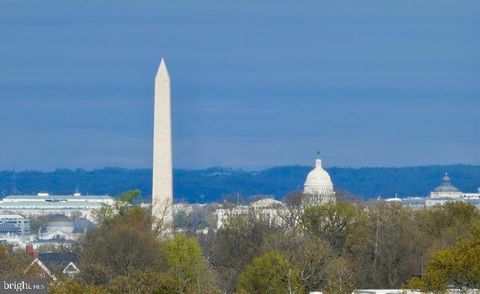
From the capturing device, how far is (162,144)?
4065 inches

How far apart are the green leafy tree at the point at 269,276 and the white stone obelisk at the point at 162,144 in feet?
96.7

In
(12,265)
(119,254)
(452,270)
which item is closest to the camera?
(452,270)

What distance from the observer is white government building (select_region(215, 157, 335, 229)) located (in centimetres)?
10305

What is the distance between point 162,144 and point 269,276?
34.6 m

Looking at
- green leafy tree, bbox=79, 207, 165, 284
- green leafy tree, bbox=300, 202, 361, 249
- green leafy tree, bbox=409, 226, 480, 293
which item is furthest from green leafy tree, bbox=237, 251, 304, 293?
green leafy tree, bbox=300, 202, 361, 249

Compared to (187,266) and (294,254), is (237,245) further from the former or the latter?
(294,254)

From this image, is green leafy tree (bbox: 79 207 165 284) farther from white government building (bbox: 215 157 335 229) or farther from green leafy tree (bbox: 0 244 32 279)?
white government building (bbox: 215 157 335 229)

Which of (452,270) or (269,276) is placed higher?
(269,276)

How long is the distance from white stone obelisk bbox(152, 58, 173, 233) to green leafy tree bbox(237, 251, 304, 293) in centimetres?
2948

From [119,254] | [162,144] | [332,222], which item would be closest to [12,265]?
[119,254]

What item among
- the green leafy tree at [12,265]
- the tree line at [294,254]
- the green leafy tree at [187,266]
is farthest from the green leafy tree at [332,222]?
the green leafy tree at [12,265]

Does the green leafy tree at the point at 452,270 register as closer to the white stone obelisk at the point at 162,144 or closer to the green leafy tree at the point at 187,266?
the green leafy tree at the point at 187,266

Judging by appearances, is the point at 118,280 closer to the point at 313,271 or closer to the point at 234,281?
the point at 313,271

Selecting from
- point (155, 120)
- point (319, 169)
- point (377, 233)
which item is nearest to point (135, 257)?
point (377, 233)
